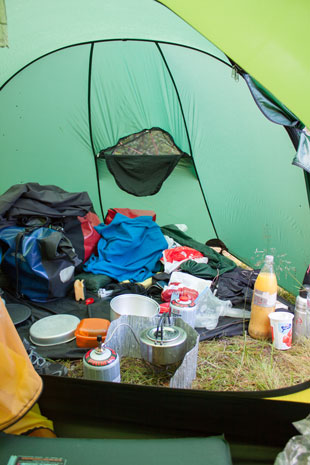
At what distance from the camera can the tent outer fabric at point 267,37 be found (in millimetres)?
1262

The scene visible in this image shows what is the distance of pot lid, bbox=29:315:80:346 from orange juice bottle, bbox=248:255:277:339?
2.70 ft

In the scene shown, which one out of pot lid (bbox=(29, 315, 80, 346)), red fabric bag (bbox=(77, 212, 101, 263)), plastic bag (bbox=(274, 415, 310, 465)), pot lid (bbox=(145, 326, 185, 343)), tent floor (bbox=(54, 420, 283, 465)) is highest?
red fabric bag (bbox=(77, 212, 101, 263))

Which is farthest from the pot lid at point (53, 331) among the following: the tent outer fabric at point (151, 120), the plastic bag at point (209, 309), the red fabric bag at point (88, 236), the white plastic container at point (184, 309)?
the tent outer fabric at point (151, 120)

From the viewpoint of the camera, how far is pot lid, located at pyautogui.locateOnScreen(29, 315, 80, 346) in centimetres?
155

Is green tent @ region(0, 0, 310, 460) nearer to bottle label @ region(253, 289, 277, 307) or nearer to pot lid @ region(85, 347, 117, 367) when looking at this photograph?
bottle label @ region(253, 289, 277, 307)

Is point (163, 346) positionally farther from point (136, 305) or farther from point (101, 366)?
point (136, 305)

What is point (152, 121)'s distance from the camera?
289cm

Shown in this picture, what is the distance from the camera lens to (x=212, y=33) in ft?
4.44

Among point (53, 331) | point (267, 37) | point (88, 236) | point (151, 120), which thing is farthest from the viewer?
point (151, 120)

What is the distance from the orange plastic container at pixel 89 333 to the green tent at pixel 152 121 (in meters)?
1.19

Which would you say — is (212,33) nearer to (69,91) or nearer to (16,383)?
(16,383)

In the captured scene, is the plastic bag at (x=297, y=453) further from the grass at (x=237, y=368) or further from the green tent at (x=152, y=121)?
the green tent at (x=152, y=121)

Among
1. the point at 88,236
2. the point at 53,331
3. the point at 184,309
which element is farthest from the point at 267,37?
the point at 88,236

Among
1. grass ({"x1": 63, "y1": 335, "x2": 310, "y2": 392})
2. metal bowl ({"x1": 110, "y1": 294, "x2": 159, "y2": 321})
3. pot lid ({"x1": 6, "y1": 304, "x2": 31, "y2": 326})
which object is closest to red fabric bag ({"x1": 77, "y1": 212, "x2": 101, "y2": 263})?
pot lid ({"x1": 6, "y1": 304, "x2": 31, "y2": 326})
